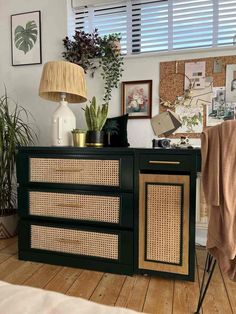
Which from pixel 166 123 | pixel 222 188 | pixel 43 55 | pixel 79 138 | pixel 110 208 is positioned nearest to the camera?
pixel 222 188

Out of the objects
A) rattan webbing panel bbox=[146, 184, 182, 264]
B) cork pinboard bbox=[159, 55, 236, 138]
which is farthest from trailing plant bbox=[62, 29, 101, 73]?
rattan webbing panel bbox=[146, 184, 182, 264]

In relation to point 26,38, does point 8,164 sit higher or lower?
lower

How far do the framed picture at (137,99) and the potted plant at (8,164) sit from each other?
0.98 metres

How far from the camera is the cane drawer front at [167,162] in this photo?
1511 millimetres

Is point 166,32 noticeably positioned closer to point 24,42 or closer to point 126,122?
point 126,122

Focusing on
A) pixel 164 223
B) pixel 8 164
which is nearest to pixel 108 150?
pixel 164 223

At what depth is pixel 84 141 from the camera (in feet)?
5.97

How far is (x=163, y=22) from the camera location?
2.22m

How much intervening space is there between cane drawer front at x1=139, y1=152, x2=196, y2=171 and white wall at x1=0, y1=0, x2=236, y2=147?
0.66 meters

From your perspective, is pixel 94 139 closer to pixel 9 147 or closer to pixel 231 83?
pixel 9 147

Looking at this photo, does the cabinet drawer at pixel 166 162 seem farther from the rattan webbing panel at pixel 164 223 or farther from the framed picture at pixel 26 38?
the framed picture at pixel 26 38

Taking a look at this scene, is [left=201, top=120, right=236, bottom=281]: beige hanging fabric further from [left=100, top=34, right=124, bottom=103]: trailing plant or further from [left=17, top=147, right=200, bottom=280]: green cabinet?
[left=100, top=34, right=124, bottom=103]: trailing plant

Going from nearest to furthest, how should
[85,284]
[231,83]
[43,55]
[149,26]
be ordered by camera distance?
[85,284] < [231,83] < [149,26] < [43,55]

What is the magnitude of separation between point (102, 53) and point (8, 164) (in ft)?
4.16
